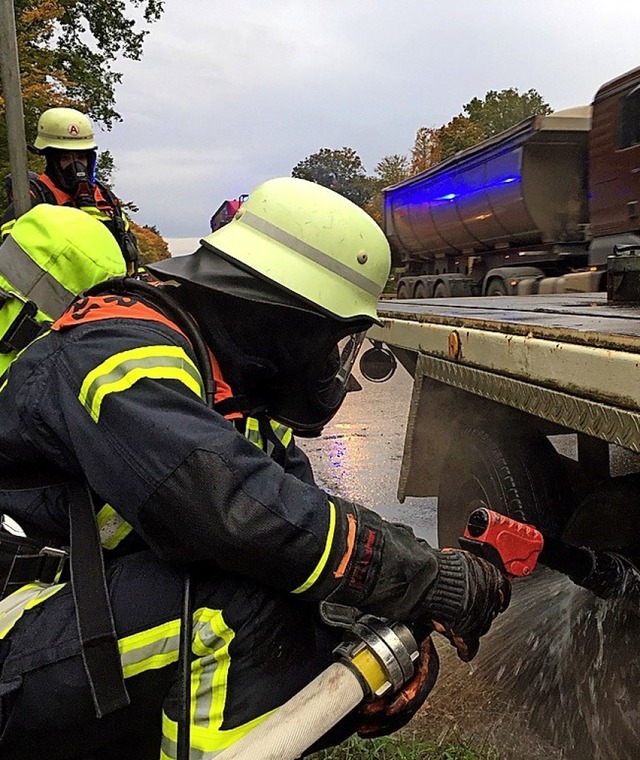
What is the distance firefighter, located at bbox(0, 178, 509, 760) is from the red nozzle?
0.14 meters

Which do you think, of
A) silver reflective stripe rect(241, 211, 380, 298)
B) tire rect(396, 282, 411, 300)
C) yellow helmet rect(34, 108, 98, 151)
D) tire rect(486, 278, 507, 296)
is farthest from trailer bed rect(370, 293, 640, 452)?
tire rect(396, 282, 411, 300)

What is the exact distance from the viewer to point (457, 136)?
36.4 metres

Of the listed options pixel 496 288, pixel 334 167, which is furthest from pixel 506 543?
pixel 334 167

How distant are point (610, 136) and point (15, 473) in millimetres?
8363

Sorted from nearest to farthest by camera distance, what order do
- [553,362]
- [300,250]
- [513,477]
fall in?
[300,250] → [553,362] → [513,477]

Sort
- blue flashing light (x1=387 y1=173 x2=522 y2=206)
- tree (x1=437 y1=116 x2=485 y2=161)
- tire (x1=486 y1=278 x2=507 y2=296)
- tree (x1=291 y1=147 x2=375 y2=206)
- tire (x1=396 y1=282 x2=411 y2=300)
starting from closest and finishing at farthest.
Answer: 1. blue flashing light (x1=387 y1=173 x2=522 y2=206)
2. tire (x1=486 y1=278 x2=507 y2=296)
3. tire (x1=396 y1=282 x2=411 y2=300)
4. tree (x1=437 y1=116 x2=485 y2=161)
5. tree (x1=291 y1=147 x2=375 y2=206)

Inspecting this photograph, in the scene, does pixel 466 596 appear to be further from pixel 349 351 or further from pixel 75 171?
pixel 75 171

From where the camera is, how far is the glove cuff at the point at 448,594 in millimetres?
1784

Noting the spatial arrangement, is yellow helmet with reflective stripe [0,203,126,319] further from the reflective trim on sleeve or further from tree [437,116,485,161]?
tree [437,116,485,161]

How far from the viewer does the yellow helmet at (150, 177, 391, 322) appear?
70.0 inches

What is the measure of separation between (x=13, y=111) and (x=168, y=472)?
361 centimetres

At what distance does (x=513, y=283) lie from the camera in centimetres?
1255

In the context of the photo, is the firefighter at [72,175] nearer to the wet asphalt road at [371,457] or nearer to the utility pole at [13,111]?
the utility pole at [13,111]

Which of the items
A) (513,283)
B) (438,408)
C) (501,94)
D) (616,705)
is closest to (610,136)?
(513,283)
